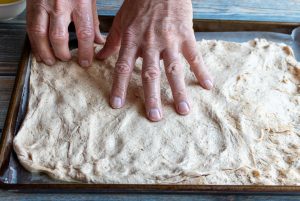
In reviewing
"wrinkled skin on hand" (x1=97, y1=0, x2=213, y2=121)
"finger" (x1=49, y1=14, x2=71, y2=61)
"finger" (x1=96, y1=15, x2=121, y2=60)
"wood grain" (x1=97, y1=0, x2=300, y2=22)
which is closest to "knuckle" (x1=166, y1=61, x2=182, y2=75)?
"wrinkled skin on hand" (x1=97, y1=0, x2=213, y2=121)

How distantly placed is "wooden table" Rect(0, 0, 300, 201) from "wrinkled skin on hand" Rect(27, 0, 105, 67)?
163mm

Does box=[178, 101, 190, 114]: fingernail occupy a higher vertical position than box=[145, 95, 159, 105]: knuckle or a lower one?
lower

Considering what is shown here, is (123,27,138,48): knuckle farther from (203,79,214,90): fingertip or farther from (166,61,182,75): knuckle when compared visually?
(203,79,214,90): fingertip

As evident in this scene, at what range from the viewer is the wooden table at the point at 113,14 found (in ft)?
3.29

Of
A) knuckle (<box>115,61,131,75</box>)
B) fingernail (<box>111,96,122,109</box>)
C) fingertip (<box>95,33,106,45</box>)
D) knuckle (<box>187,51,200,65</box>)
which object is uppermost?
knuckle (<box>187,51,200,65</box>)

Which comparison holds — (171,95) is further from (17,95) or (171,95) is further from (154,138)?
(17,95)

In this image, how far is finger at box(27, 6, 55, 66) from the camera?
121cm

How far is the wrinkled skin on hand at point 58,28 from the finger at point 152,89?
231 mm

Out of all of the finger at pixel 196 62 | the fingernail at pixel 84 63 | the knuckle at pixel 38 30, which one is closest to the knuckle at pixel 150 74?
the finger at pixel 196 62

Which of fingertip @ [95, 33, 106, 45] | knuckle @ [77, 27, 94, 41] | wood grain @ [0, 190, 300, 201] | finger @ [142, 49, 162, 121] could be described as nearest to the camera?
wood grain @ [0, 190, 300, 201]

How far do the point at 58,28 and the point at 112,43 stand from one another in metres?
0.17

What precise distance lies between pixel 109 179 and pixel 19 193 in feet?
0.71

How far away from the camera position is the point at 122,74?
1.15 metres

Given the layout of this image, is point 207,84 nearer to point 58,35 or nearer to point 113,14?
point 58,35
